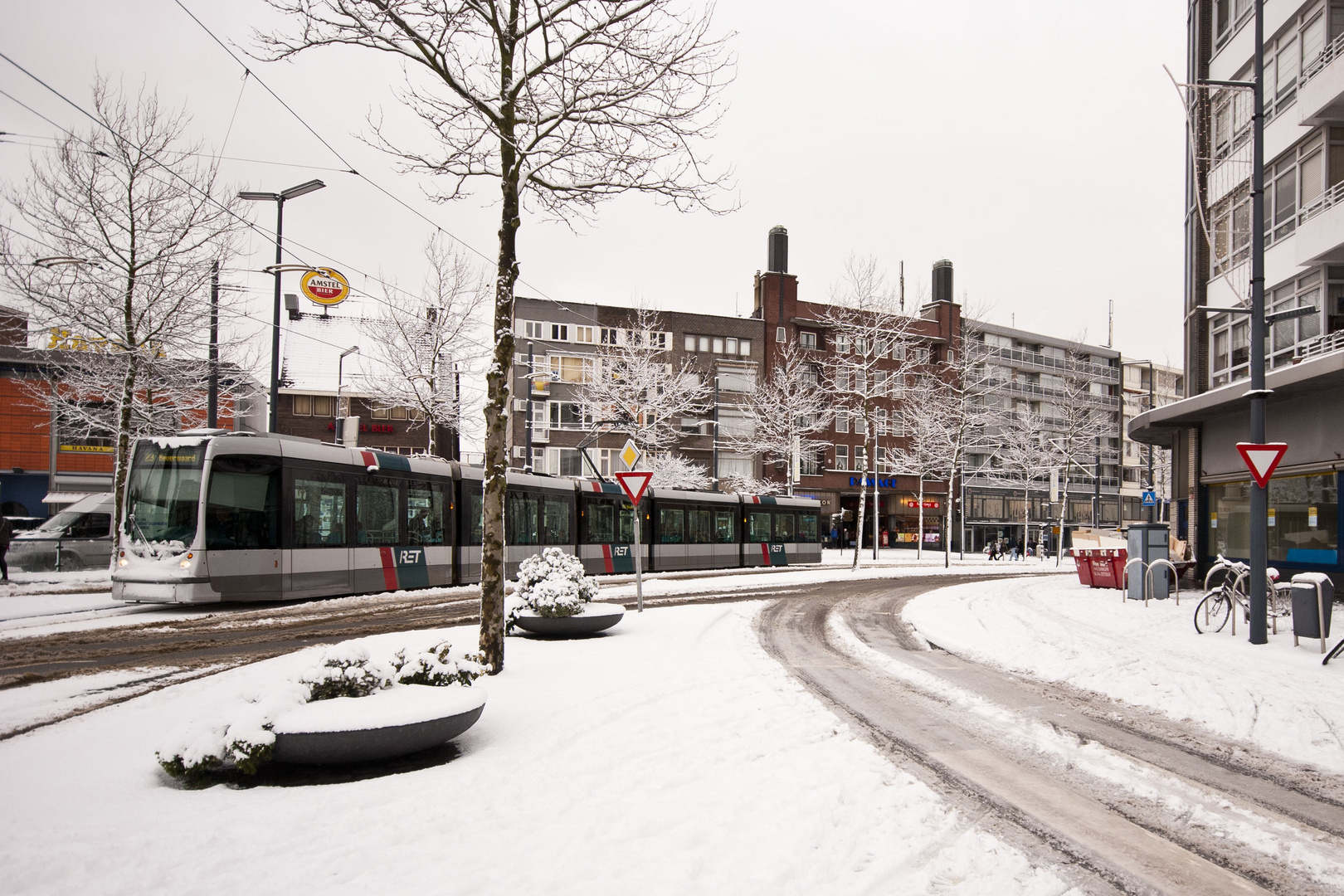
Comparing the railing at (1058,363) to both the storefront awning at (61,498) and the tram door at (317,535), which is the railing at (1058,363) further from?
the tram door at (317,535)

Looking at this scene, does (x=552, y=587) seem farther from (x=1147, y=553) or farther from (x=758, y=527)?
(x=758, y=527)

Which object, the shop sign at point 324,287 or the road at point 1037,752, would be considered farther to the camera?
the shop sign at point 324,287

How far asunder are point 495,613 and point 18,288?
739 inches

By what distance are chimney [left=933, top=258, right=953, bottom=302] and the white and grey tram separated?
50966mm

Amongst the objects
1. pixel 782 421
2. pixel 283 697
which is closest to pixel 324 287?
pixel 283 697

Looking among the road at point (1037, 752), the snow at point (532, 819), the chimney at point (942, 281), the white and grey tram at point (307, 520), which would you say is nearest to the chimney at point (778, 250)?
the chimney at point (942, 281)

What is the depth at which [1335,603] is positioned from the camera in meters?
15.9

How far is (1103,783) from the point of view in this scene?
5668mm

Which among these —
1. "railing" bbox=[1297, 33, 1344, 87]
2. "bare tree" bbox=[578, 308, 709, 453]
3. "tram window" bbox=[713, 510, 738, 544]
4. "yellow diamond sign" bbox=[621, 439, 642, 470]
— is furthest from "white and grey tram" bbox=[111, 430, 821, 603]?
"railing" bbox=[1297, 33, 1344, 87]

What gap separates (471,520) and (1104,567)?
1620 cm

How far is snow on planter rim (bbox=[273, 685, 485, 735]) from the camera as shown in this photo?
523 cm

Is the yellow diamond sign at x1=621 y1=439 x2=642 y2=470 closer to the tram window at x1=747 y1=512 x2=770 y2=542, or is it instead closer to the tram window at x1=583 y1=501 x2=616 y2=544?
the tram window at x1=583 y1=501 x2=616 y2=544

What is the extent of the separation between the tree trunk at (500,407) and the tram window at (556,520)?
48.8ft

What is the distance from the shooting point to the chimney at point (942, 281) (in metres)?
68.8
